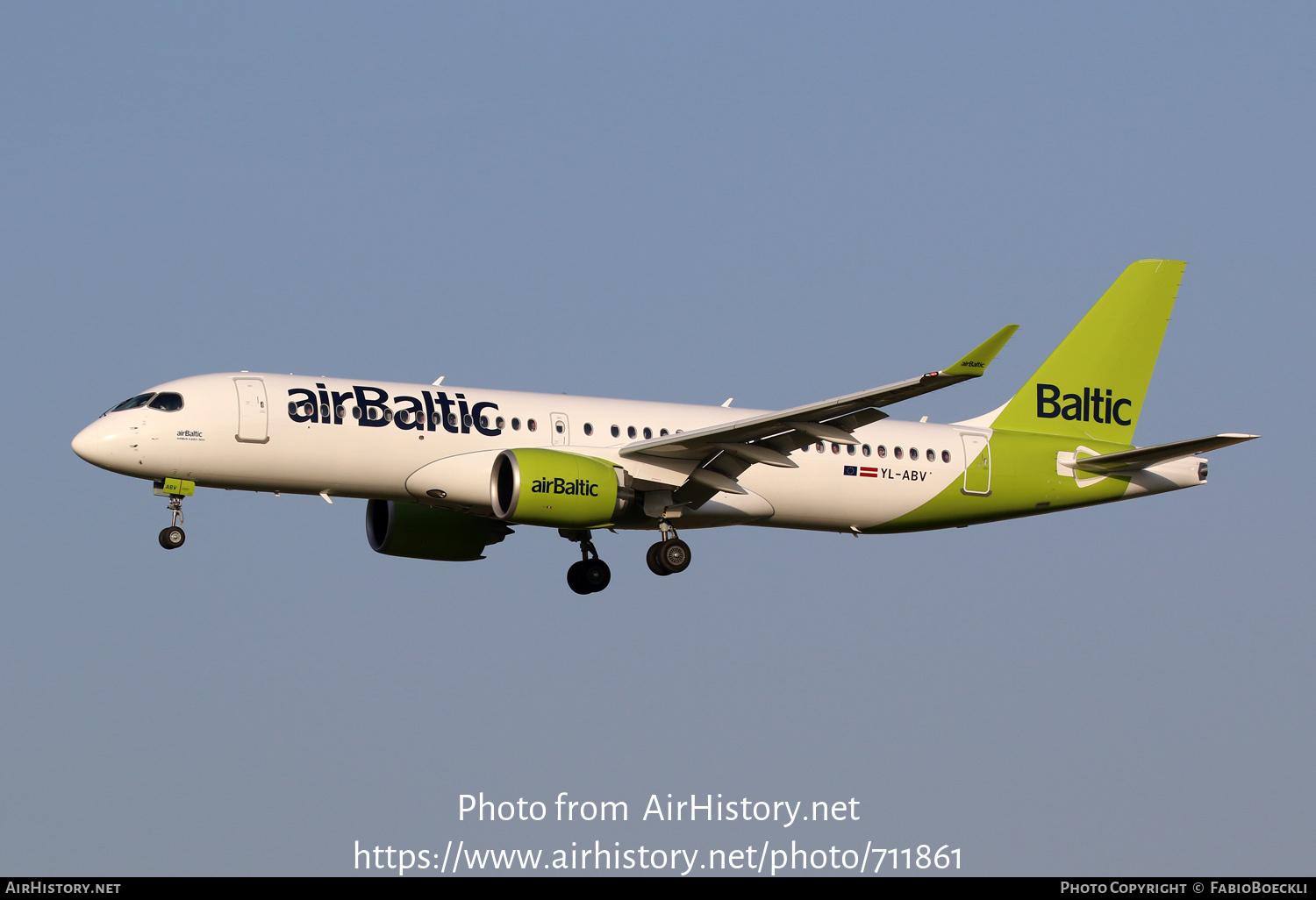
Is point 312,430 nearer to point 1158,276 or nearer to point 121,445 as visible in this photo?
point 121,445

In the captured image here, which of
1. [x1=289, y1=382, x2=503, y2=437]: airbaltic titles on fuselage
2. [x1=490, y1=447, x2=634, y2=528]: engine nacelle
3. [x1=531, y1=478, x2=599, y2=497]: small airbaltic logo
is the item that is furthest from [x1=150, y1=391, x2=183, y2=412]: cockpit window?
[x1=531, y1=478, x2=599, y2=497]: small airbaltic logo

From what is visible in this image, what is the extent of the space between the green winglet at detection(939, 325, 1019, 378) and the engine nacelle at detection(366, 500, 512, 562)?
48.8 feet

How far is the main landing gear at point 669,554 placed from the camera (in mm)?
38625

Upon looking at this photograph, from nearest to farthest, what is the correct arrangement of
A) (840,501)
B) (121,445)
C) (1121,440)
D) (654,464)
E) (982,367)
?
(982,367) < (121,445) < (654,464) < (840,501) < (1121,440)

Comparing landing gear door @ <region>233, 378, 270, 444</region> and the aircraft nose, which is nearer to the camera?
the aircraft nose

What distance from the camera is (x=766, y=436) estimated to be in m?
36.7

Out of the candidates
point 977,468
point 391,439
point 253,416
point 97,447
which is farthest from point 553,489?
point 977,468

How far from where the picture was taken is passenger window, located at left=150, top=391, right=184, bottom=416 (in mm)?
35750

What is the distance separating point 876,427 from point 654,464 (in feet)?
21.2

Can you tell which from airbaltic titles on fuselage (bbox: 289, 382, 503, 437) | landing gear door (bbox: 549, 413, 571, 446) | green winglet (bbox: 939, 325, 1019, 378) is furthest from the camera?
landing gear door (bbox: 549, 413, 571, 446)

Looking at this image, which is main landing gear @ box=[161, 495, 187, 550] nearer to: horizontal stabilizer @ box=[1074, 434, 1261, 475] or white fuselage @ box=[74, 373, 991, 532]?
white fuselage @ box=[74, 373, 991, 532]

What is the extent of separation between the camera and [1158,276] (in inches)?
1767

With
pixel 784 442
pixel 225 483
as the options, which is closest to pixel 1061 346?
pixel 784 442

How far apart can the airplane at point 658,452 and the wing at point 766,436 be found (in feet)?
0.17
